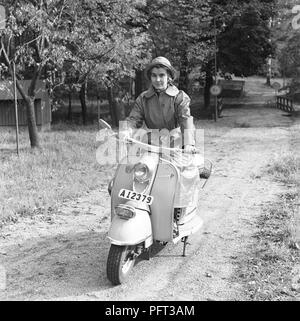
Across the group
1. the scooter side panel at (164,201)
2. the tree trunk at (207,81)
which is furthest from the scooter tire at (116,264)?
the tree trunk at (207,81)

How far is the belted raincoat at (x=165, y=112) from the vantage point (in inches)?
205

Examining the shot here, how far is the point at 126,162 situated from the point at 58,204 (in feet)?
9.52

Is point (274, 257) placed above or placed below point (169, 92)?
below

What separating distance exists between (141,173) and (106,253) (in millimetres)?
1300

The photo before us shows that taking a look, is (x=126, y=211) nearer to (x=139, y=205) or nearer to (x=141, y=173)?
(x=139, y=205)

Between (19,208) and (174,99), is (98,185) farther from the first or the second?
(174,99)

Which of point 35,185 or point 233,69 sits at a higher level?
point 233,69

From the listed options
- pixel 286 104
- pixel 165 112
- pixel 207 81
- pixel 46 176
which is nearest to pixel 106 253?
pixel 165 112

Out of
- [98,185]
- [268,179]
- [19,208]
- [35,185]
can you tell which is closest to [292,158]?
[268,179]

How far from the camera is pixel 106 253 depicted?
18.0 feet

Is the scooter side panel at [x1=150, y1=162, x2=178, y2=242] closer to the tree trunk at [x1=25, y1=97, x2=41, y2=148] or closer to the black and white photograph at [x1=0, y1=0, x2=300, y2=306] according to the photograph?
the black and white photograph at [x1=0, y1=0, x2=300, y2=306]

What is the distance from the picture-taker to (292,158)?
35.9 ft
